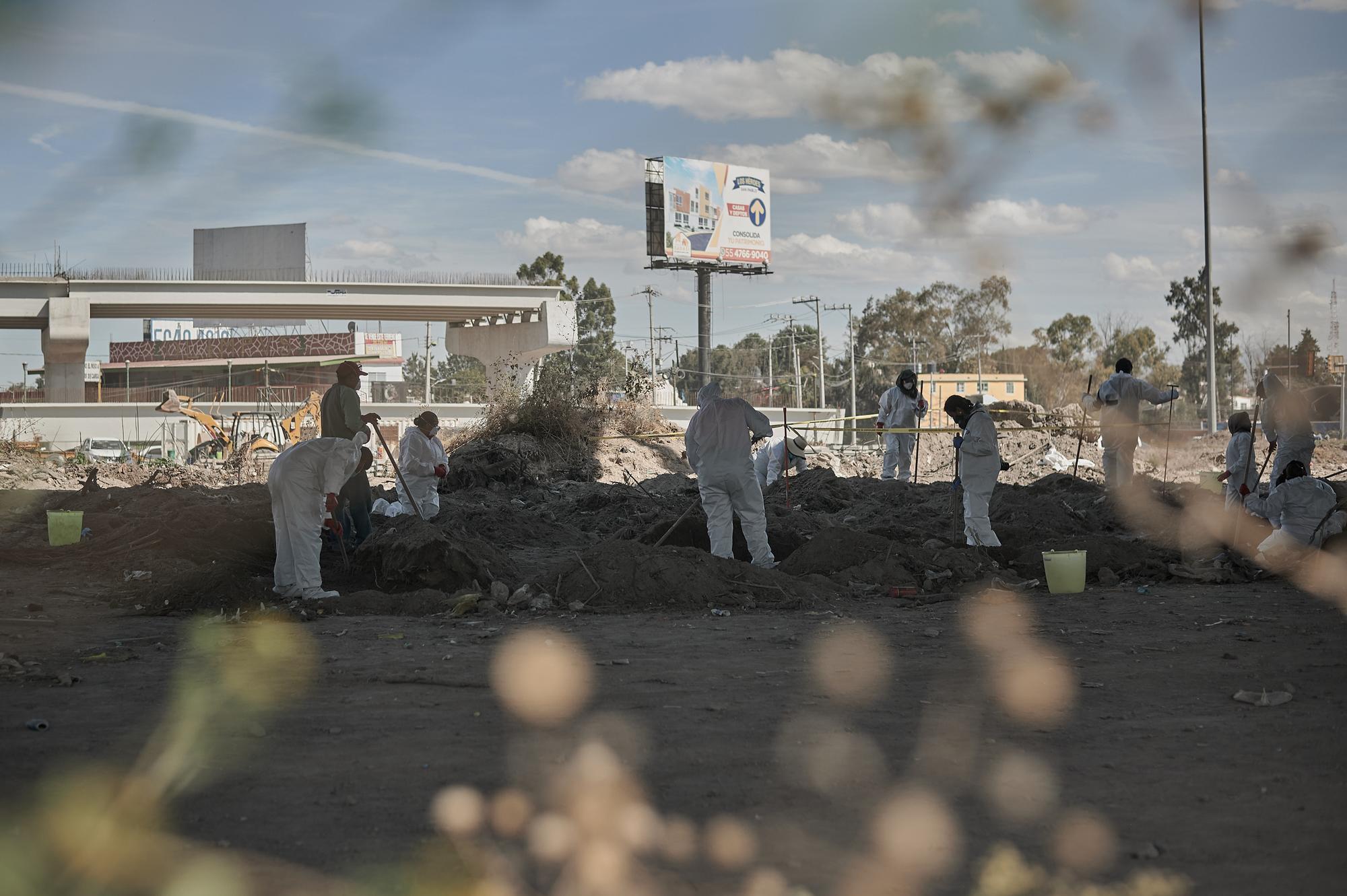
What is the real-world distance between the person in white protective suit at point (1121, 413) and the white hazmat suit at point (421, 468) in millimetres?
8491

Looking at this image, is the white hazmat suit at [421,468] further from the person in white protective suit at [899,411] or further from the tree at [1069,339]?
the tree at [1069,339]

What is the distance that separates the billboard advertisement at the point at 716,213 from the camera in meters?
56.4

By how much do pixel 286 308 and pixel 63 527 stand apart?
39.3 m

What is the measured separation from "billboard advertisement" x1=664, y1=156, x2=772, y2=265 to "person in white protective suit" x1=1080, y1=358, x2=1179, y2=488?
136ft

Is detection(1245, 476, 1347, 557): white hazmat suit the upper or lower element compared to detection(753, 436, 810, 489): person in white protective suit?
lower

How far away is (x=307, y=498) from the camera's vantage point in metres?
9.44

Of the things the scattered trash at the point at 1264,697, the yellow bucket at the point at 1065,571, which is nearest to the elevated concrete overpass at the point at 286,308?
the yellow bucket at the point at 1065,571

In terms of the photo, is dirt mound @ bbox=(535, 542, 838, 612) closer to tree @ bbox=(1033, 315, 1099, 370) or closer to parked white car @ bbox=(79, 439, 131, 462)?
parked white car @ bbox=(79, 439, 131, 462)

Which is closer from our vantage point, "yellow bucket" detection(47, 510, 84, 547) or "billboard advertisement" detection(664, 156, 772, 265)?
"yellow bucket" detection(47, 510, 84, 547)

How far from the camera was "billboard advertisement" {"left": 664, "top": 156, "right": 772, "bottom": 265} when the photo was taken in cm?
5638

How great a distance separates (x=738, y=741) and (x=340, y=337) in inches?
2769

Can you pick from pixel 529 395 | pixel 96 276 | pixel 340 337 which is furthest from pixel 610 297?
pixel 529 395

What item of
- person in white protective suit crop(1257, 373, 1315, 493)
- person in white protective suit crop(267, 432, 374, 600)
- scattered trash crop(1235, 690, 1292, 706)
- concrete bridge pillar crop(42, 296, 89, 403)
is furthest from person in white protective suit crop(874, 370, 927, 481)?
concrete bridge pillar crop(42, 296, 89, 403)

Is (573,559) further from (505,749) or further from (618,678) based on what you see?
(505,749)
